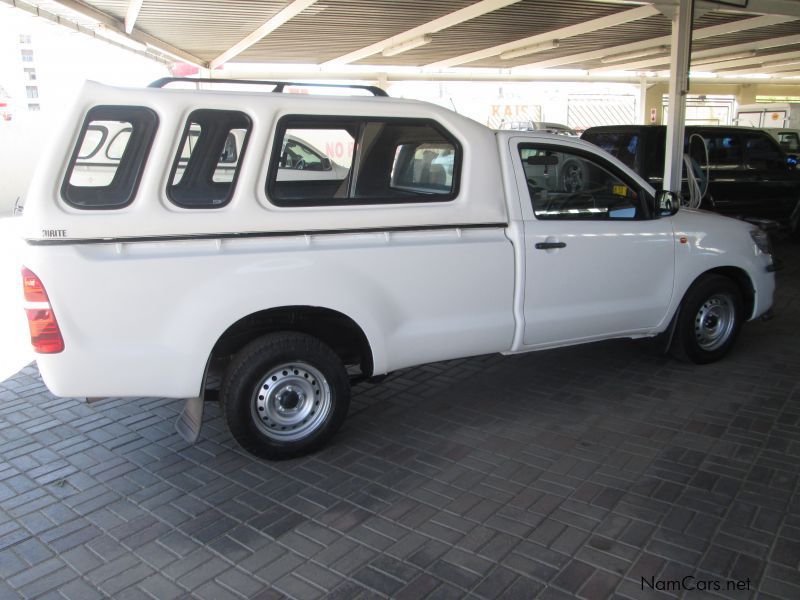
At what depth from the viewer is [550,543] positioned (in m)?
3.25

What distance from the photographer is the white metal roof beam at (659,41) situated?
14.0 m

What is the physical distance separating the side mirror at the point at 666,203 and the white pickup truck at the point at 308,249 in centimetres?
2

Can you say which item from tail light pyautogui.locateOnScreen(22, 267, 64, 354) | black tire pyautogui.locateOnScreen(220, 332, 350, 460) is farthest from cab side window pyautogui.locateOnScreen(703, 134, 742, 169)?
tail light pyautogui.locateOnScreen(22, 267, 64, 354)

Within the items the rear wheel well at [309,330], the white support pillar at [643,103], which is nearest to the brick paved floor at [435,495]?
the rear wheel well at [309,330]

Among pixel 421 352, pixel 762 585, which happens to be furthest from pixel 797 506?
pixel 421 352

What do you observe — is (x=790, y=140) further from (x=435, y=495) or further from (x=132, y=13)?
(x=435, y=495)

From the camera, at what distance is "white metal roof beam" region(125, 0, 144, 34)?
436 inches

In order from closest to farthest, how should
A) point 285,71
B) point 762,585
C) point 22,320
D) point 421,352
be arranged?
point 762,585
point 421,352
point 22,320
point 285,71

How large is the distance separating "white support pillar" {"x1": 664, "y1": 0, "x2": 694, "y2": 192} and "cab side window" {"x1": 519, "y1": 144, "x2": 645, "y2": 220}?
183 inches

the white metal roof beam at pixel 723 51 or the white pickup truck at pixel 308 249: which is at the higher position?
the white metal roof beam at pixel 723 51

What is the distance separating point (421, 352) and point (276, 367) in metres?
0.92

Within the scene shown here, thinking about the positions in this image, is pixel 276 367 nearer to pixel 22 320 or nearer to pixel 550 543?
pixel 550 543

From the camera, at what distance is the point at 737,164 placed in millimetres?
11047

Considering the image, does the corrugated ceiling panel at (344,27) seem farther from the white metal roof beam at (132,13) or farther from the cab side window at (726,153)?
the cab side window at (726,153)
